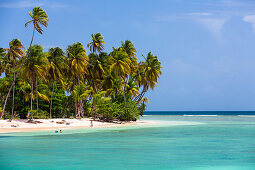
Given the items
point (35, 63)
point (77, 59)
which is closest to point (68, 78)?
point (77, 59)

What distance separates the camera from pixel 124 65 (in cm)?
5291

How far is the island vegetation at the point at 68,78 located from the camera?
40.1 meters

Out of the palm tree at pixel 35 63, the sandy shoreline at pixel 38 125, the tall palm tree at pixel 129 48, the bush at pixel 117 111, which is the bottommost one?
the sandy shoreline at pixel 38 125

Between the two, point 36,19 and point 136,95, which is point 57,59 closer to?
point 36,19

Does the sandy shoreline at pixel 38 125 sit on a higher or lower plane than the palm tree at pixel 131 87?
lower

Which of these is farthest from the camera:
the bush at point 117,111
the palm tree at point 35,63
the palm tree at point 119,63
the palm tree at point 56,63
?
the palm tree at point 119,63

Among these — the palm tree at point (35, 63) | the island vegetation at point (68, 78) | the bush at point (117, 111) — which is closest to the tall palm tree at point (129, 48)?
the island vegetation at point (68, 78)

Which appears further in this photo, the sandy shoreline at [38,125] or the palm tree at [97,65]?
the palm tree at [97,65]

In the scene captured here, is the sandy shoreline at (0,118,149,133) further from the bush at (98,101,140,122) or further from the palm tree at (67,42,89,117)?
the palm tree at (67,42,89,117)

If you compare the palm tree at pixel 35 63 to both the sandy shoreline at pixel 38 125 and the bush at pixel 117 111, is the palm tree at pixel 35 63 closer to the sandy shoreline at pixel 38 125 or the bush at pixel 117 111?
the sandy shoreline at pixel 38 125

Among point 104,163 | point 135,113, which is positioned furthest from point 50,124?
point 104,163

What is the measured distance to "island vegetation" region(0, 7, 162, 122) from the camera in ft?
132

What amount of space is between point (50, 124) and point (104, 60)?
21.1 m

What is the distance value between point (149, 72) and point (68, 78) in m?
14.6
